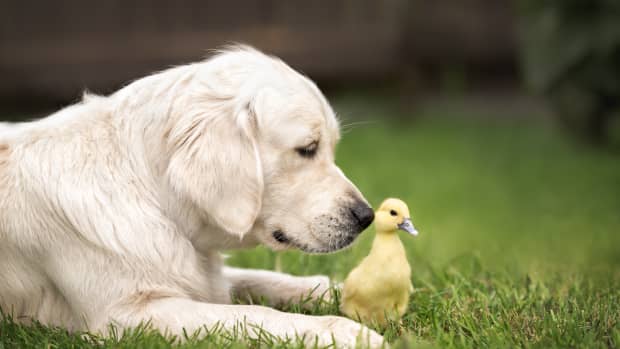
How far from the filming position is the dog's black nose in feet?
10.4

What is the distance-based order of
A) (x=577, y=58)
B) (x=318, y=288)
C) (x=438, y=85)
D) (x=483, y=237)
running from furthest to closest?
1. (x=438, y=85)
2. (x=577, y=58)
3. (x=483, y=237)
4. (x=318, y=288)

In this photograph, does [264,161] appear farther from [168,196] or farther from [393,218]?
[393,218]

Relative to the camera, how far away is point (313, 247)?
10.5 feet

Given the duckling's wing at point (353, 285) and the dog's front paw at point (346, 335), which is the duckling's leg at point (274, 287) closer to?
the duckling's wing at point (353, 285)

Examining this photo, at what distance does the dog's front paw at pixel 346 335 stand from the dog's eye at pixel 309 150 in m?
0.71

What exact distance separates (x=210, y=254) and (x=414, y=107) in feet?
28.6

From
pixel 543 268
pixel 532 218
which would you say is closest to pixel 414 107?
pixel 532 218

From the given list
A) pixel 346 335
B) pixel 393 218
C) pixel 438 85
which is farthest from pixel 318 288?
pixel 438 85

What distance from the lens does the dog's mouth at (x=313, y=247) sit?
3191 mm

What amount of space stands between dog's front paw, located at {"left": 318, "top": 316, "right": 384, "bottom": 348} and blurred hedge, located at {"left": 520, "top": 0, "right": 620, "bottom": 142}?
6.54 m

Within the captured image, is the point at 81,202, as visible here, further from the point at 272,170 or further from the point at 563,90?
the point at 563,90

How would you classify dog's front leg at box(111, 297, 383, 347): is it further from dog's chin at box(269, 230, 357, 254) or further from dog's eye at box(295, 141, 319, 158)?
dog's eye at box(295, 141, 319, 158)

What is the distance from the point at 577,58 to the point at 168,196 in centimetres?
660

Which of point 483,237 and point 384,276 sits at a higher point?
point 384,276
